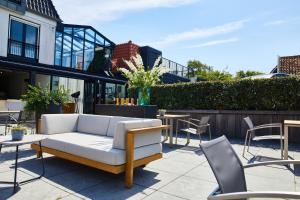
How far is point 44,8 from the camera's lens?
12.9 m

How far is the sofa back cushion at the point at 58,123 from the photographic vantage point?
4.52 meters

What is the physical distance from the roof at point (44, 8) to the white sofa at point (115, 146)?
9.99m

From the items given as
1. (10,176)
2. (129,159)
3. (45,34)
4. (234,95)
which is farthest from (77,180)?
(45,34)

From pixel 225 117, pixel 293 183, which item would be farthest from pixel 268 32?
pixel 293 183

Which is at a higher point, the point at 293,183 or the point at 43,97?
the point at 43,97

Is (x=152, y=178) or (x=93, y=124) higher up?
(x=93, y=124)

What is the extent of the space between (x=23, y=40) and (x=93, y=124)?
31.3 ft

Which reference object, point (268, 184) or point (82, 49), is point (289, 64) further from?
point (268, 184)

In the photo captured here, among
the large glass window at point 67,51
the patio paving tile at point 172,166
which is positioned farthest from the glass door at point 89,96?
the patio paving tile at point 172,166

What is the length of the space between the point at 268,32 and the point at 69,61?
10623 millimetres

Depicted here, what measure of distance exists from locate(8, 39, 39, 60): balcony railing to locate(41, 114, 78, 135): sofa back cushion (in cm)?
862

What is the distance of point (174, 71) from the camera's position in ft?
66.8

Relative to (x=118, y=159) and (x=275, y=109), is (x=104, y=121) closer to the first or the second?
(x=118, y=159)

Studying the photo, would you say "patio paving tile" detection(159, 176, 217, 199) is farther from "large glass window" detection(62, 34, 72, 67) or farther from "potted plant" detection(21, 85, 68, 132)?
"large glass window" detection(62, 34, 72, 67)
